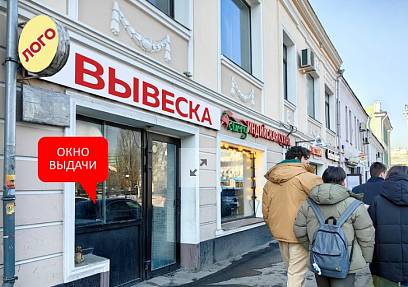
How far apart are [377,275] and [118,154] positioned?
3.47 metres

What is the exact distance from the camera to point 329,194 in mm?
3826

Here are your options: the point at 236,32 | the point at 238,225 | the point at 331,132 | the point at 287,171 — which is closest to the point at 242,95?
the point at 236,32

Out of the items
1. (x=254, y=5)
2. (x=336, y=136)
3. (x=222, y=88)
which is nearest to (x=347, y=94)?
(x=336, y=136)

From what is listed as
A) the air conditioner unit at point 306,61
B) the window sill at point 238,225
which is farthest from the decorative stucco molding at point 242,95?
the air conditioner unit at point 306,61

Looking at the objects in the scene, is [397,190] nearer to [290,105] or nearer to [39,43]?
[39,43]

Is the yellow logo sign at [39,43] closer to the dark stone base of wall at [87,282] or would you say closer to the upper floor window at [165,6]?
the dark stone base of wall at [87,282]

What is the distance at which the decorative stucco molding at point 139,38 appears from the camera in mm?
5355

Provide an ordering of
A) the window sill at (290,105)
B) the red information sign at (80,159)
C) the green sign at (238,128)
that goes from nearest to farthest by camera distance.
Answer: the red information sign at (80,159), the green sign at (238,128), the window sill at (290,105)

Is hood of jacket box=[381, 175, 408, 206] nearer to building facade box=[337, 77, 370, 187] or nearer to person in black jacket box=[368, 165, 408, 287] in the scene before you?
person in black jacket box=[368, 165, 408, 287]

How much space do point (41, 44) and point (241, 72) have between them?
6085 mm

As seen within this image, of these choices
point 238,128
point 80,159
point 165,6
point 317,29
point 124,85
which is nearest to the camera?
point 80,159

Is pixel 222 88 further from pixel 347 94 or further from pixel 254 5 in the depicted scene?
pixel 347 94

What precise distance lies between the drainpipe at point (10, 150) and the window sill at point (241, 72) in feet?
17.0

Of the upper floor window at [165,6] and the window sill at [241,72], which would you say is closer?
the upper floor window at [165,6]
